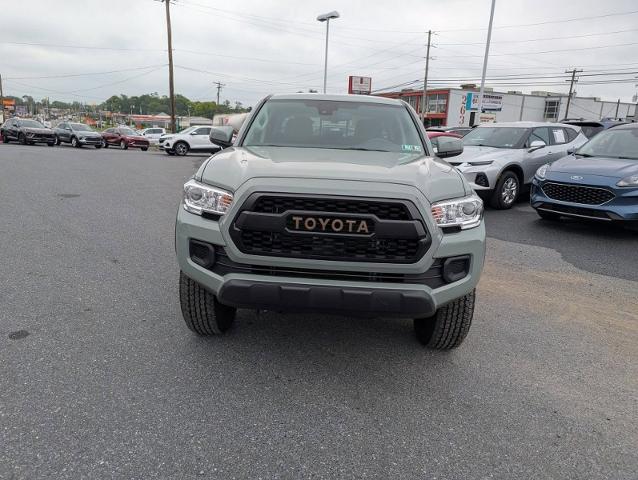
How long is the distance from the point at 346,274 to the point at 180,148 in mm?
23496

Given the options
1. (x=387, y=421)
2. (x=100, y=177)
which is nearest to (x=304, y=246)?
(x=387, y=421)

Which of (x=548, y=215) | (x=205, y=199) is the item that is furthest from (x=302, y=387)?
(x=548, y=215)

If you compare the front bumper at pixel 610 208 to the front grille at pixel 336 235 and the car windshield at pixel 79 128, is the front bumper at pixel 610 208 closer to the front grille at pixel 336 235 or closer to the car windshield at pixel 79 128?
the front grille at pixel 336 235

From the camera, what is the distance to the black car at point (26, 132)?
2672cm

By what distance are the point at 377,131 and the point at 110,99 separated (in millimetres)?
154054

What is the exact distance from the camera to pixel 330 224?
8.37 feet

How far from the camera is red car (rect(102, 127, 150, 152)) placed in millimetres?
28422

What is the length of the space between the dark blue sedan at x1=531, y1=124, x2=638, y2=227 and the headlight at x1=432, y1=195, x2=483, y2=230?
461 centimetres

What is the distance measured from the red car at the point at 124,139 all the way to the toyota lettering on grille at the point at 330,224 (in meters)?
28.8

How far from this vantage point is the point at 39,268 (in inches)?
184

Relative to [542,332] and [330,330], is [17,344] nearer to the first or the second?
[330,330]

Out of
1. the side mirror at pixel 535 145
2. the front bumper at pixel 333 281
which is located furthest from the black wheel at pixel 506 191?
the front bumper at pixel 333 281

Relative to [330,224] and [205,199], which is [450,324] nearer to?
[330,224]

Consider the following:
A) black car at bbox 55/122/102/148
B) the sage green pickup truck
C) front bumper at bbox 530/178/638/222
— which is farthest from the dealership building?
the sage green pickup truck
